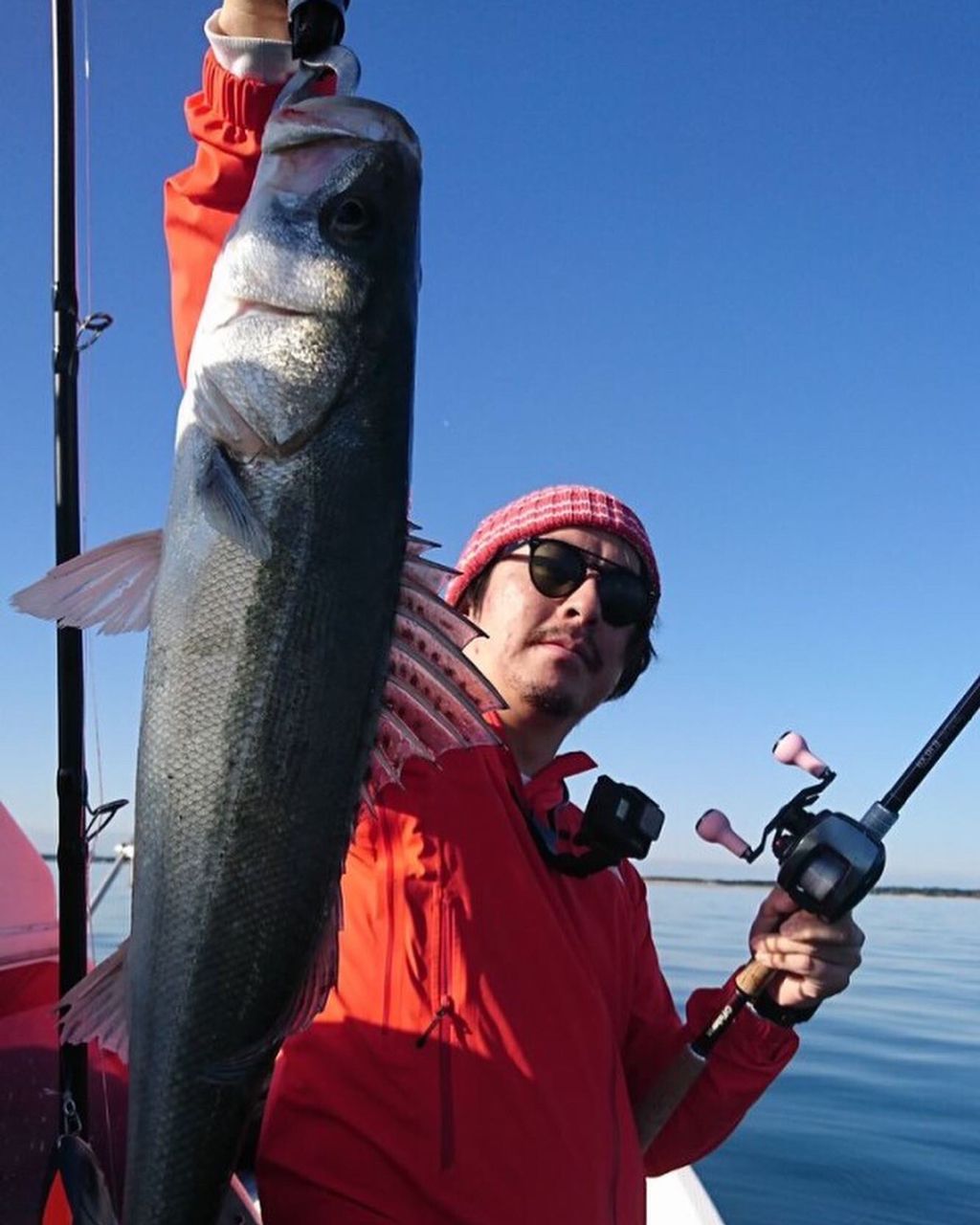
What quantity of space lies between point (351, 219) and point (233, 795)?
1107 millimetres

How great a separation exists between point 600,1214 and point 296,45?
2890 mm

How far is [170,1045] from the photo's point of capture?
1954mm

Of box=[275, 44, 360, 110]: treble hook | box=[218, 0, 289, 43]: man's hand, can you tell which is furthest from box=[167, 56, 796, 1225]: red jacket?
box=[275, 44, 360, 110]: treble hook

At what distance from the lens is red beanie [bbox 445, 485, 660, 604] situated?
4098 millimetres

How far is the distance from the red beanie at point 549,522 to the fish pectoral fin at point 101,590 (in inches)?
81.9

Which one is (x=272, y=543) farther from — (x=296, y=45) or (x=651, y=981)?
(x=651, y=981)

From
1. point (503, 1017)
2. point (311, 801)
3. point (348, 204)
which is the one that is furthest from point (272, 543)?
point (503, 1017)

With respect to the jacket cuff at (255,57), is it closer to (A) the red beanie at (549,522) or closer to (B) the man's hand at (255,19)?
(B) the man's hand at (255,19)

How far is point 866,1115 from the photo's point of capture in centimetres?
918

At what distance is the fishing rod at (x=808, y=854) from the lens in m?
3.46

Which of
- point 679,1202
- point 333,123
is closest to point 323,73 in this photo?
point 333,123

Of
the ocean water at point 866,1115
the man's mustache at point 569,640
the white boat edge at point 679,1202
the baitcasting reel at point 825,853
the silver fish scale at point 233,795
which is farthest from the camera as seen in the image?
the ocean water at point 866,1115

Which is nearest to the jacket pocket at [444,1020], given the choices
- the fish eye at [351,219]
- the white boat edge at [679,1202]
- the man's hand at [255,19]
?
the fish eye at [351,219]

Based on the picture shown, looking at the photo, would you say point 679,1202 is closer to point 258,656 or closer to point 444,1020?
point 444,1020
